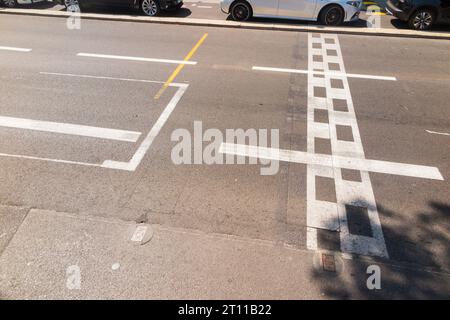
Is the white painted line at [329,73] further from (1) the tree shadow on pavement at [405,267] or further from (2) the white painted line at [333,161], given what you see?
(1) the tree shadow on pavement at [405,267]

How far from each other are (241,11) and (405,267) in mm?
11690

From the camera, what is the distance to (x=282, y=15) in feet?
41.4

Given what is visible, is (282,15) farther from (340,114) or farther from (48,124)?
(48,124)

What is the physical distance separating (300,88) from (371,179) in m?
3.66

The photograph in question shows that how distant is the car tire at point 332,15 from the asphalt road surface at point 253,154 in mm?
2553

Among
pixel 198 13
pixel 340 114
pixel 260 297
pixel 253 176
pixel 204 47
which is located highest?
pixel 198 13

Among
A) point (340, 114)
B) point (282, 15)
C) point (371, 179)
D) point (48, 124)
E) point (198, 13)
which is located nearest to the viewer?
point (371, 179)

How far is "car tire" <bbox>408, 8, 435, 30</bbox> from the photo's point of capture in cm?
1193

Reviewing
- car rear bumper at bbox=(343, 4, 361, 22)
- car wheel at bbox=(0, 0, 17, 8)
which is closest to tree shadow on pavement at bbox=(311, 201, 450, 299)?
car rear bumper at bbox=(343, 4, 361, 22)

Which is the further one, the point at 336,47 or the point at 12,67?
the point at 336,47

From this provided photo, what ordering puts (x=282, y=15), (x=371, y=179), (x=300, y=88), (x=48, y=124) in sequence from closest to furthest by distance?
1. (x=371, y=179)
2. (x=48, y=124)
3. (x=300, y=88)
4. (x=282, y=15)

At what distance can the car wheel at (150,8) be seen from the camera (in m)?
13.3

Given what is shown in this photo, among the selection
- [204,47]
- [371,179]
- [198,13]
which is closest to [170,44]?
[204,47]

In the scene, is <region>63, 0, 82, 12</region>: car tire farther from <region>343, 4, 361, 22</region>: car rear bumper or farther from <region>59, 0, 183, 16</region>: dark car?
<region>343, 4, 361, 22</region>: car rear bumper
